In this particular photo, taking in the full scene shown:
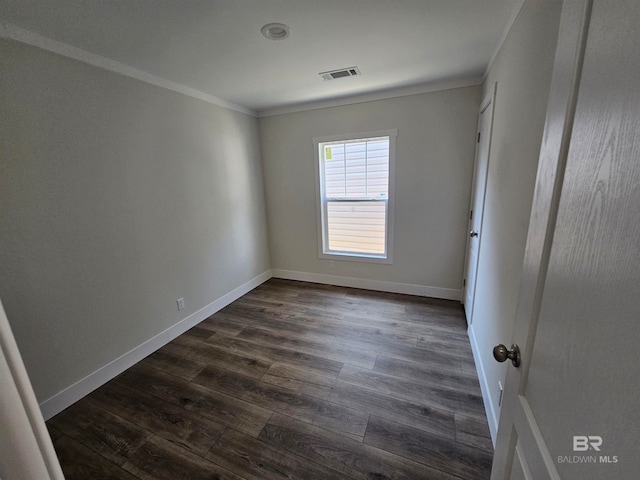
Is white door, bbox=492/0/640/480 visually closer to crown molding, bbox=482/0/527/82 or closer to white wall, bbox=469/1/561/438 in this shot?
white wall, bbox=469/1/561/438

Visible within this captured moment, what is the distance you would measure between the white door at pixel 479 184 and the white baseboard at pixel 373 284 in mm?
333

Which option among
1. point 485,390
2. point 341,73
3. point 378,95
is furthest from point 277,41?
point 485,390

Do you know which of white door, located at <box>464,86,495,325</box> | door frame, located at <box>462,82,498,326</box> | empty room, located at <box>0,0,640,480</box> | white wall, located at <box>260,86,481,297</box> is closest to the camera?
empty room, located at <box>0,0,640,480</box>

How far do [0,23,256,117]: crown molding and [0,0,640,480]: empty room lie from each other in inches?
0.5

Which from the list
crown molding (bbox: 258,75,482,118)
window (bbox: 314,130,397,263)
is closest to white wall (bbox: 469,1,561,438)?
crown molding (bbox: 258,75,482,118)

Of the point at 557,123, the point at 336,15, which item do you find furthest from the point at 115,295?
the point at 557,123

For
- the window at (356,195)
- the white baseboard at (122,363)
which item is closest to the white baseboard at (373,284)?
the window at (356,195)

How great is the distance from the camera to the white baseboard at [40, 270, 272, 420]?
1742 millimetres

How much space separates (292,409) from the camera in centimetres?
172

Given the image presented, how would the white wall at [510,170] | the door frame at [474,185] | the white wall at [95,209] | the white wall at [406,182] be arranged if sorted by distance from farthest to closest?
the white wall at [406,182]
the door frame at [474,185]
the white wall at [95,209]
the white wall at [510,170]

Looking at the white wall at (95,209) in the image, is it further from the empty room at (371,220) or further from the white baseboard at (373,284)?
the white baseboard at (373,284)

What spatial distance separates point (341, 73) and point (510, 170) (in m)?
1.68

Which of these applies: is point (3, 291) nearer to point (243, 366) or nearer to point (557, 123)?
point (243, 366)

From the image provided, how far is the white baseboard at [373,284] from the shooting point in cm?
312
